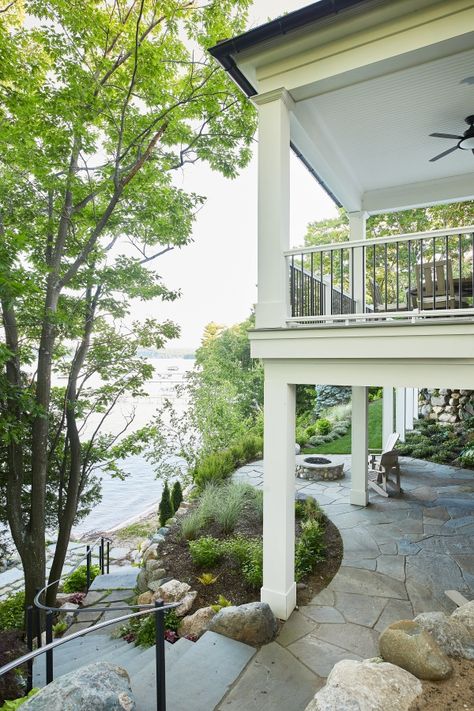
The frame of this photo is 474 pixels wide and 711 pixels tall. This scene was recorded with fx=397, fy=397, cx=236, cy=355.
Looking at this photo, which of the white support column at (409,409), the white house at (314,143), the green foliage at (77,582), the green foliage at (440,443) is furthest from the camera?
the white support column at (409,409)

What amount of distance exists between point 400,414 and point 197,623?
28.1ft

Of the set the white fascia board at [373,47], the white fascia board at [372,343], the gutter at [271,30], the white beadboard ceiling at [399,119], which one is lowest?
the white fascia board at [372,343]

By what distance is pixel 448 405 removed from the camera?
11727 millimetres

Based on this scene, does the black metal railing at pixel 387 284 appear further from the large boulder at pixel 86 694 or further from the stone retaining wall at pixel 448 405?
the stone retaining wall at pixel 448 405

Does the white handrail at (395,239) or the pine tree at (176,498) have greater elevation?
the white handrail at (395,239)

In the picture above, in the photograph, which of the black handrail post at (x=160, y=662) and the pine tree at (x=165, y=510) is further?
the pine tree at (x=165, y=510)

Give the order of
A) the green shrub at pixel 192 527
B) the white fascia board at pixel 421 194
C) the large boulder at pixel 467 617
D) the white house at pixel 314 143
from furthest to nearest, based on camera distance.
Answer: the white fascia board at pixel 421 194, the green shrub at pixel 192 527, the white house at pixel 314 143, the large boulder at pixel 467 617

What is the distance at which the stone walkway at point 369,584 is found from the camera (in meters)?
3.21

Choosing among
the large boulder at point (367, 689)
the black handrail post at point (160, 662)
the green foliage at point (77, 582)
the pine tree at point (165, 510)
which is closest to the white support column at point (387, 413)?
the pine tree at point (165, 510)

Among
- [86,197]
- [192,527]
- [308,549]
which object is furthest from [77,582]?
[86,197]

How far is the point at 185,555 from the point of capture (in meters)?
5.74

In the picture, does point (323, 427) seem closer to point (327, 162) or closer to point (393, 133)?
point (327, 162)

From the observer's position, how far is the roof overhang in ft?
11.7

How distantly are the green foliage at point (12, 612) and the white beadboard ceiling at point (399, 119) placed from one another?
385 inches
